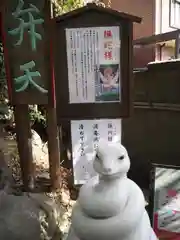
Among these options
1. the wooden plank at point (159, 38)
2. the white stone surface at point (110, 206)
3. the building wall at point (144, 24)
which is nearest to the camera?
the white stone surface at point (110, 206)

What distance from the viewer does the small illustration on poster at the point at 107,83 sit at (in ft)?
5.58

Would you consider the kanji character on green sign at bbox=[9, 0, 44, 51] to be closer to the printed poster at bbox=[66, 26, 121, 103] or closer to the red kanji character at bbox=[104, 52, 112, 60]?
the printed poster at bbox=[66, 26, 121, 103]

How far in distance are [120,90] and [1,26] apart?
0.87 metres

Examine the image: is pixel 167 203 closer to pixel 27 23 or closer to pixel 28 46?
pixel 28 46

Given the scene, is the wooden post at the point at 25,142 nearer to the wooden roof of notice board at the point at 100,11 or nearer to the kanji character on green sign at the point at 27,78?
the kanji character on green sign at the point at 27,78

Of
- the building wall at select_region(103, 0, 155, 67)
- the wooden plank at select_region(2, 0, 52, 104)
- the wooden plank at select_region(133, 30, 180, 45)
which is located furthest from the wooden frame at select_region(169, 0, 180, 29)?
the wooden plank at select_region(2, 0, 52, 104)

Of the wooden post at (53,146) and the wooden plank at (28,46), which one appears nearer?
the wooden plank at (28,46)

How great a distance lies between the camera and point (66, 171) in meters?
2.83

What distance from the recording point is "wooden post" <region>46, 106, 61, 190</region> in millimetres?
1966

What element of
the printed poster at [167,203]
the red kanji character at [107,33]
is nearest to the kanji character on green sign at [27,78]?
the red kanji character at [107,33]

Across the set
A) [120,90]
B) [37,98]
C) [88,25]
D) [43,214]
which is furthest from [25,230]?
[88,25]

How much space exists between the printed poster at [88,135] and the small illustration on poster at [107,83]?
152 millimetres

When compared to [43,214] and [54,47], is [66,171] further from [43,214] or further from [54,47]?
[54,47]

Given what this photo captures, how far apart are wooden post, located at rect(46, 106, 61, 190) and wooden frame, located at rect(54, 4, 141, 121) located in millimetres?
203
